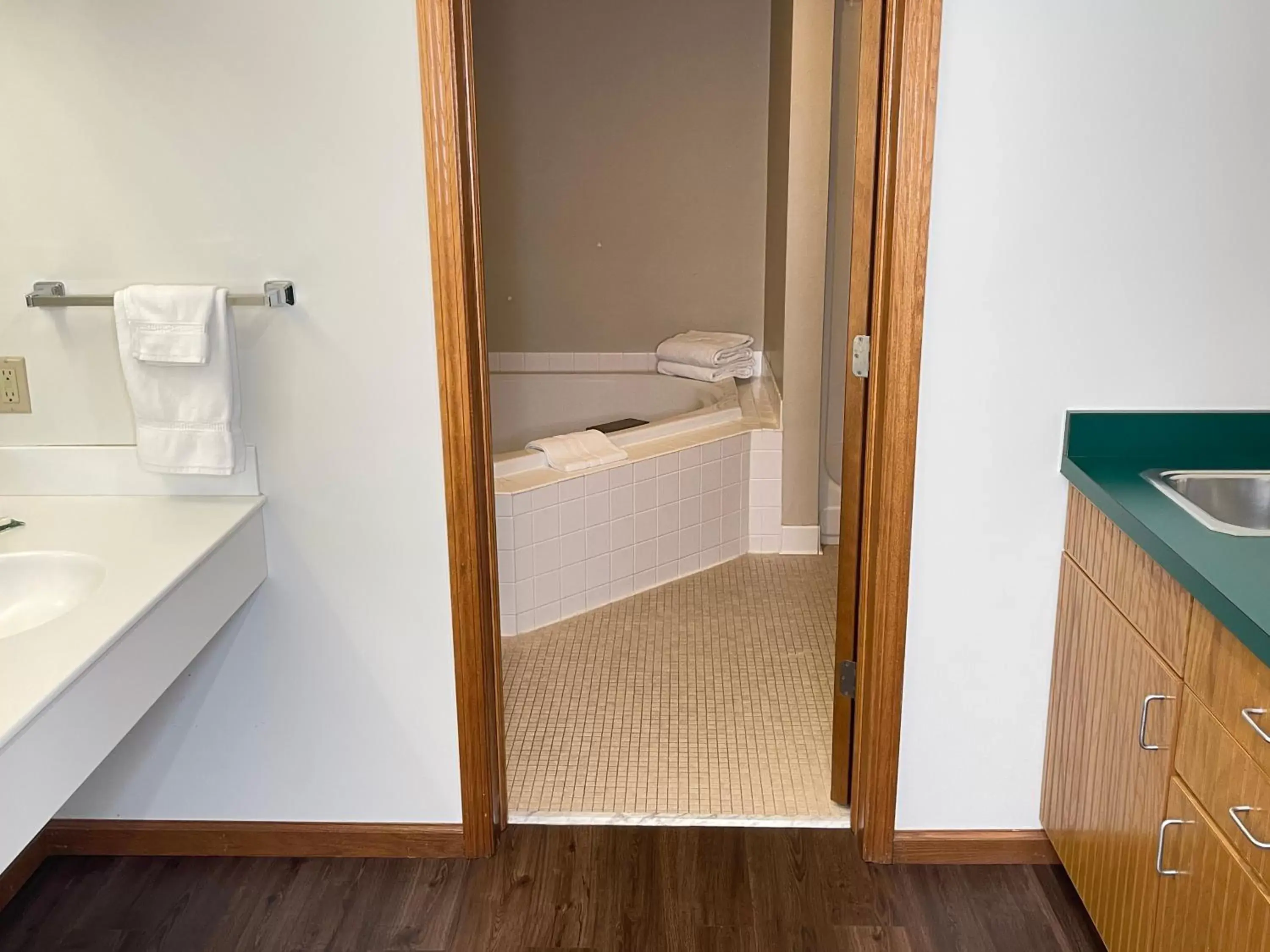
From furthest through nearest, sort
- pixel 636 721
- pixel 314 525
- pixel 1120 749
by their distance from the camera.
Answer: pixel 636 721, pixel 314 525, pixel 1120 749

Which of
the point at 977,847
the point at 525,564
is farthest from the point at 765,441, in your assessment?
the point at 977,847

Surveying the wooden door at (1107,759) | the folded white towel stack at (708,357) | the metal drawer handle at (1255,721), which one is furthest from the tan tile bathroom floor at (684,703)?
the metal drawer handle at (1255,721)

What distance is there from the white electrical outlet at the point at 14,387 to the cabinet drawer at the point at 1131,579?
6.46 ft

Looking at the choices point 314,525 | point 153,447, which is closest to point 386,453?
point 314,525

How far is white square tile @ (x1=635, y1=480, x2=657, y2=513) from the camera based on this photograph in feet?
12.3

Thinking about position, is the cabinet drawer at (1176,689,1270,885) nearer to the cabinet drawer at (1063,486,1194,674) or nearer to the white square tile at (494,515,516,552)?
the cabinet drawer at (1063,486,1194,674)

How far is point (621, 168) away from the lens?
16.2ft

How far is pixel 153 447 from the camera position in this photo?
218 cm

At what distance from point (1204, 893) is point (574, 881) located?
1201 mm

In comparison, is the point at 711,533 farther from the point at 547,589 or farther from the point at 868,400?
the point at 868,400

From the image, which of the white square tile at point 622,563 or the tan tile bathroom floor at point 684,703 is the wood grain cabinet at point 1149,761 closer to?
the tan tile bathroom floor at point 684,703

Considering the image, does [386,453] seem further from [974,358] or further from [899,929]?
[899,929]

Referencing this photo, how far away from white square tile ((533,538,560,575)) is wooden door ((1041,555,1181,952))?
1623 mm

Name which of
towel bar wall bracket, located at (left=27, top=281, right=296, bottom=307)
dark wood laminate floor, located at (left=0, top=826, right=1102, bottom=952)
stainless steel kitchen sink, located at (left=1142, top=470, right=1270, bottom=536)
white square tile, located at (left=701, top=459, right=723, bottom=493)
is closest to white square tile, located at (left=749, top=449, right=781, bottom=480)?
white square tile, located at (left=701, top=459, right=723, bottom=493)
